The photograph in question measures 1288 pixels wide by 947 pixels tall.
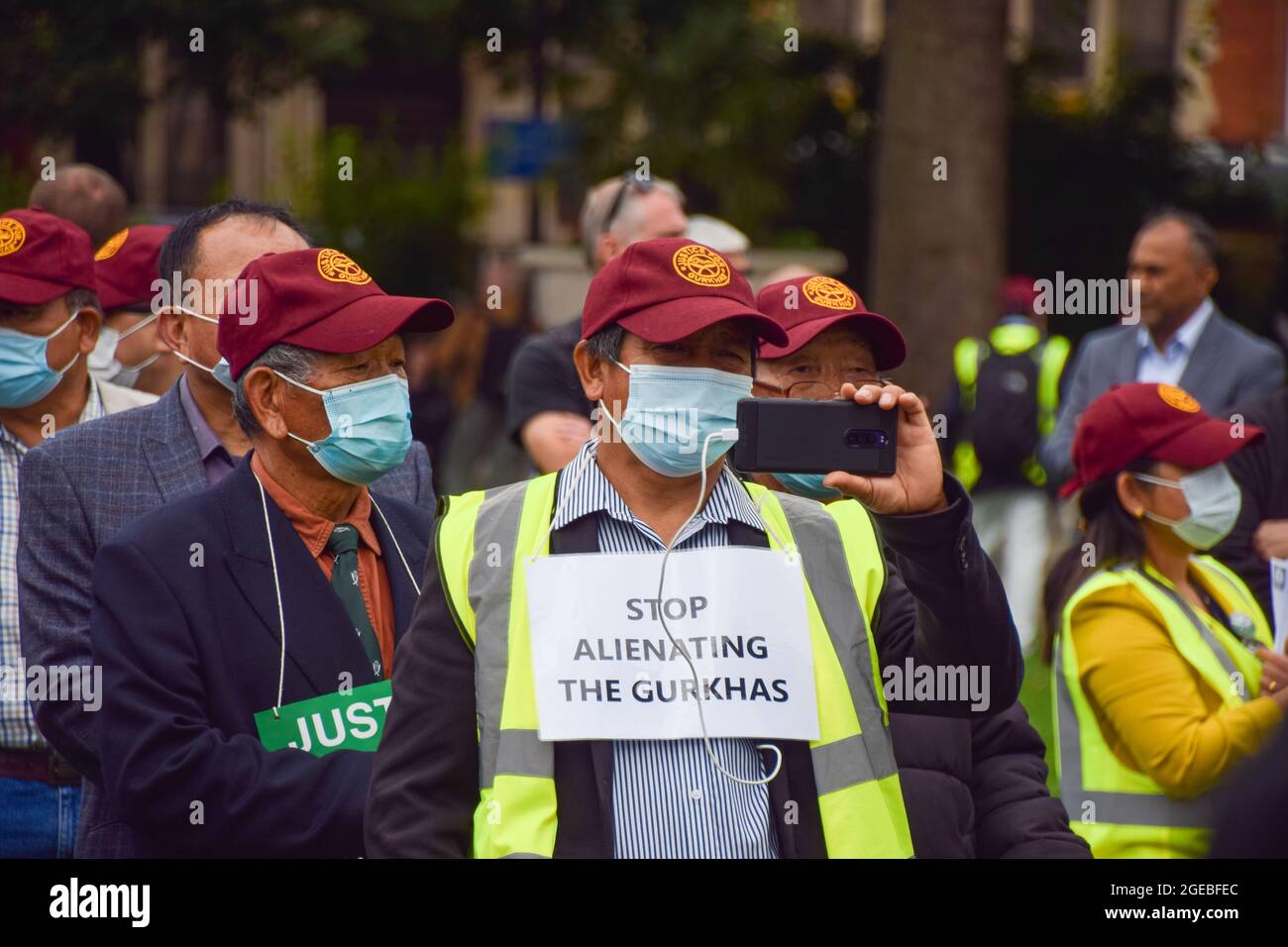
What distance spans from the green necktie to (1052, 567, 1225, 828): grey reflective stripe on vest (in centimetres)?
175

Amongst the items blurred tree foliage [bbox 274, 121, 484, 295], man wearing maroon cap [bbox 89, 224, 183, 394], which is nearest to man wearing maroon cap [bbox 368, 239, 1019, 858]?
man wearing maroon cap [bbox 89, 224, 183, 394]

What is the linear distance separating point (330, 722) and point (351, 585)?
0.30 meters

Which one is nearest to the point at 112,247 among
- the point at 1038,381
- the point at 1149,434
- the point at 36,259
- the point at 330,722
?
the point at 36,259

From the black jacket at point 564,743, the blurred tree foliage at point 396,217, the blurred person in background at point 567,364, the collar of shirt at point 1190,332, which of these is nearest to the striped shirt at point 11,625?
the black jacket at point 564,743

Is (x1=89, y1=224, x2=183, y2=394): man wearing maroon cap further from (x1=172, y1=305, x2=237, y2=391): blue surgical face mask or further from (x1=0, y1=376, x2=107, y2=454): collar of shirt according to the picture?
(x1=172, y1=305, x2=237, y2=391): blue surgical face mask

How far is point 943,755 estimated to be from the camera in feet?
11.2

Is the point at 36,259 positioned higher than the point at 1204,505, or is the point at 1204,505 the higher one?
the point at 36,259

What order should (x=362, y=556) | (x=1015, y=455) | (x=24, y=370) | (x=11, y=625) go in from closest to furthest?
(x=362, y=556)
(x=11, y=625)
(x=24, y=370)
(x=1015, y=455)

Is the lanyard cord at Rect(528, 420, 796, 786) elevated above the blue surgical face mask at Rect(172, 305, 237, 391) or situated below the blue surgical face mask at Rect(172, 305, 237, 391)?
below

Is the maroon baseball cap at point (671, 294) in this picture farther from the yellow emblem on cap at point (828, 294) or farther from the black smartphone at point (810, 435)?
the yellow emblem on cap at point (828, 294)

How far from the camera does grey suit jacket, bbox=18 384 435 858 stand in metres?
3.68

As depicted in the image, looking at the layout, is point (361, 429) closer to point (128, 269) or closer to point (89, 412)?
point (89, 412)

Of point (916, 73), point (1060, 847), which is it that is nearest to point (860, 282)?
point (916, 73)

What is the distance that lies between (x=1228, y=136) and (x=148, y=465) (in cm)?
2115
